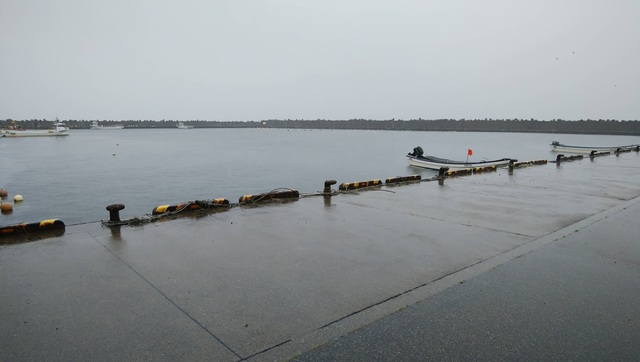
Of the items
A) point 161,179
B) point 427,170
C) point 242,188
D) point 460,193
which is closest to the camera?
point 460,193

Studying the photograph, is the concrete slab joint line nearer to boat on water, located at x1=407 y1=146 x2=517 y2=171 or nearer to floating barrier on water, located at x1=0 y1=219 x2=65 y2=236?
floating barrier on water, located at x1=0 y1=219 x2=65 y2=236

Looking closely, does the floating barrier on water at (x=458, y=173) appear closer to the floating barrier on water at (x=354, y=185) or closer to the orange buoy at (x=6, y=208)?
the floating barrier on water at (x=354, y=185)

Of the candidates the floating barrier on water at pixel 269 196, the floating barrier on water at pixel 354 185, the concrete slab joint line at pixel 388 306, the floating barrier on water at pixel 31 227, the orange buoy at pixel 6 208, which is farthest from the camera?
the orange buoy at pixel 6 208

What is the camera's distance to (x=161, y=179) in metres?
32.0

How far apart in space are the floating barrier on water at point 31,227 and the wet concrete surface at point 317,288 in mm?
396

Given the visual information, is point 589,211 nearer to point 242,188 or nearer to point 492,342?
point 492,342

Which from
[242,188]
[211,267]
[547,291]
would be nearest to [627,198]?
[547,291]

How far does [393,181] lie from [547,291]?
9.67m

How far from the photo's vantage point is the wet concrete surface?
332 centimetres

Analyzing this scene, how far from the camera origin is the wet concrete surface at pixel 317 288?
10.9 ft

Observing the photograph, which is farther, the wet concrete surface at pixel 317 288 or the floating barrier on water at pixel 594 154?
the floating barrier on water at pixel 594 154

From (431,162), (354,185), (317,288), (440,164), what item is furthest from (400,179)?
(431,162)

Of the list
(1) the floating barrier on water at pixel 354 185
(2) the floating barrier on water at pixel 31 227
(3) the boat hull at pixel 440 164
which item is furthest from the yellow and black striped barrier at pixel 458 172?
(2) the floating barrier on water at pixel 31 227

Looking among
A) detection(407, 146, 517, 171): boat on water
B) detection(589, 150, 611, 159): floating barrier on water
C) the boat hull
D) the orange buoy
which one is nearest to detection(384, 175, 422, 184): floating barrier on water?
the boat hull
